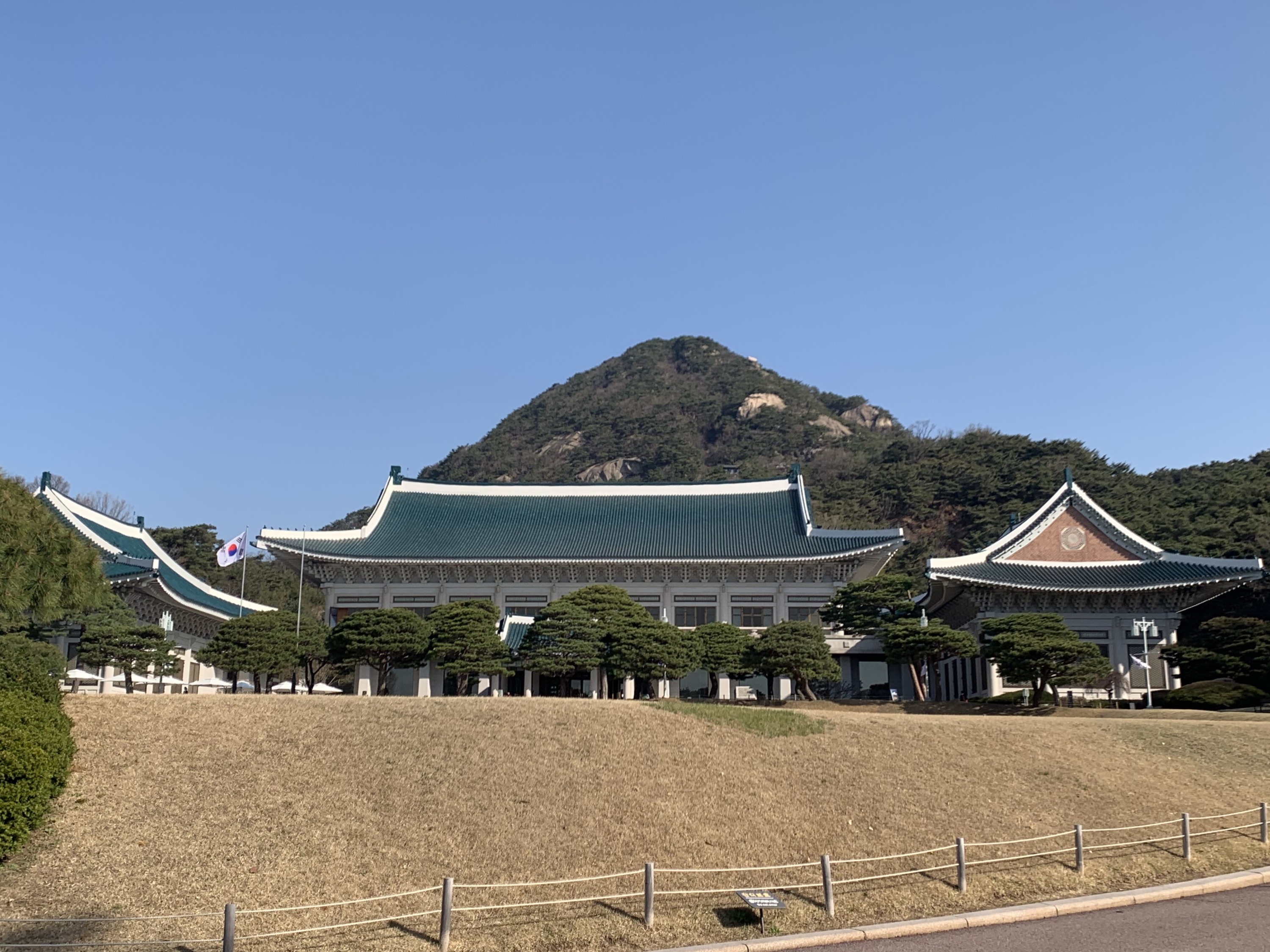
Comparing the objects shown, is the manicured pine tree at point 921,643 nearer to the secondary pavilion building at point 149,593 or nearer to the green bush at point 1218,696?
the green bush at point 1218,696

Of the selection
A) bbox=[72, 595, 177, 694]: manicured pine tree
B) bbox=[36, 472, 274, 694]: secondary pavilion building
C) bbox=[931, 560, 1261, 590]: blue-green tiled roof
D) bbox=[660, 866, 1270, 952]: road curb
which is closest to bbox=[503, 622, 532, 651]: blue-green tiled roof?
bbox=[36, 472, 274, 694]: secondary pavilion building

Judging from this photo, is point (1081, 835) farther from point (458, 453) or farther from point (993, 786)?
point (458, 453)

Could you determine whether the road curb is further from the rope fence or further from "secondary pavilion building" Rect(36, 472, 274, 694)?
"secondary pavilion building" Rect(36, 472, 274, 694)

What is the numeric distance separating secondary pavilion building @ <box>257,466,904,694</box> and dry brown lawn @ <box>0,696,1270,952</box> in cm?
1857

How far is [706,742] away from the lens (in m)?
23.7

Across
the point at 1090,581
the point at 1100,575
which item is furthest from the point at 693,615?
the point at 1100,575

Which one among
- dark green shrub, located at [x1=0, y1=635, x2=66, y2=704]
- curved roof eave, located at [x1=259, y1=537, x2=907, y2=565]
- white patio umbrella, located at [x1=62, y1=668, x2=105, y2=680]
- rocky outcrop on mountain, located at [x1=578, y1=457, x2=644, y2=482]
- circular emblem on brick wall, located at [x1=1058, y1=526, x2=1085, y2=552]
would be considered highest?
rocky outcrop on mountain, located at [x1=578, y1=457, x2=644, y2=482]

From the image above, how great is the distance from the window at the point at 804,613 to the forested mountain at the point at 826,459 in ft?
78.2

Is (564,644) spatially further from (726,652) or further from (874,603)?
(874,603)

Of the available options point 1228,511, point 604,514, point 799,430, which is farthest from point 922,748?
point 799,430

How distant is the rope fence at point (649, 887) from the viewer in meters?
13.7

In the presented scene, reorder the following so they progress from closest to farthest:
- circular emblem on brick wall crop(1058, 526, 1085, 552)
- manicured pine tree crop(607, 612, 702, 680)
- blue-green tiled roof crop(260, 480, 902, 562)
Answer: manicured pine tree crop(607, 612, 702, 680), circular emblem on brick wall crop(1058, 526, 1085, 552), blue-green tiled roof crop(260, 480, 902, 562)

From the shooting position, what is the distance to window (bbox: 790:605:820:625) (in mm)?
46625

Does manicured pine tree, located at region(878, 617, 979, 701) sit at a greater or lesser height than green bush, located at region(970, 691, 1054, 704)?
greater
